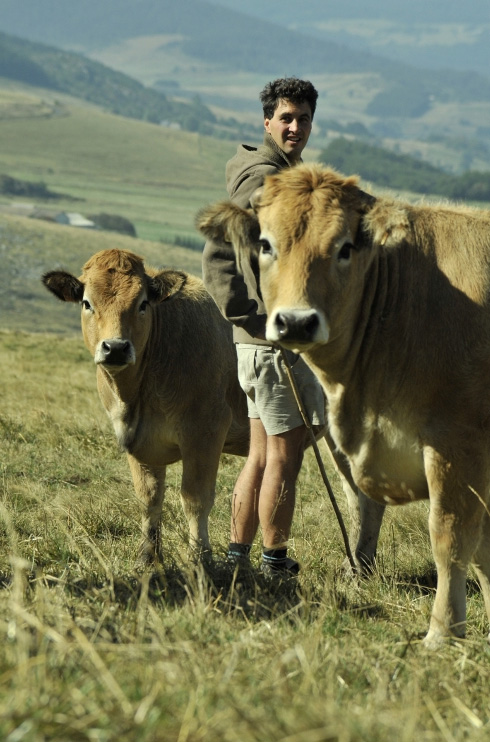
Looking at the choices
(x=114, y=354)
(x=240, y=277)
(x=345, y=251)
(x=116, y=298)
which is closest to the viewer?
(x=345, y=251)

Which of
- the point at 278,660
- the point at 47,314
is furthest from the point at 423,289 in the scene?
the point at 47,314

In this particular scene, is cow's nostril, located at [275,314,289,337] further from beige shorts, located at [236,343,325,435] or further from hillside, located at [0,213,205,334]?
hillside, located at [0,213,205,334]

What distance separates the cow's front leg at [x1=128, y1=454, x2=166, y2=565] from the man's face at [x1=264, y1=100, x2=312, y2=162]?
9.20ft

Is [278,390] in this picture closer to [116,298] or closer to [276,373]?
[276,373]

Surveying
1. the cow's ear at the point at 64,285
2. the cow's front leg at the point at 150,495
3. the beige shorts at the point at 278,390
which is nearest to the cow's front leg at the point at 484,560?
the beige shorts at the point at 278,390

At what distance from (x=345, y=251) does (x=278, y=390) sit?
149 cm

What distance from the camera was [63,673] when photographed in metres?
3.67

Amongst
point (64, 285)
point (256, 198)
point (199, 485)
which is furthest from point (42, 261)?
point (256, 198)

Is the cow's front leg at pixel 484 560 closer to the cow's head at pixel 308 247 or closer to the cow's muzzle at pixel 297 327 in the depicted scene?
the cow's head at pixel 308 247

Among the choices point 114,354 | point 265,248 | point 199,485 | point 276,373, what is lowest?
point 199,485

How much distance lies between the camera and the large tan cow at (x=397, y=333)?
5.25m

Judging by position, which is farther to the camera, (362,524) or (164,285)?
(164,285)

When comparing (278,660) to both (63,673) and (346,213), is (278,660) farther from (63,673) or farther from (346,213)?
(346,213)

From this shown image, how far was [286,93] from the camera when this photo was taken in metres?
6.49
